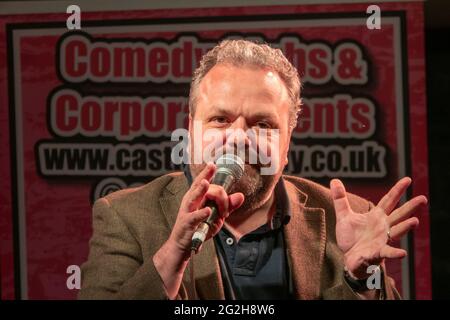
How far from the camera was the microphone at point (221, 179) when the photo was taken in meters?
2.06

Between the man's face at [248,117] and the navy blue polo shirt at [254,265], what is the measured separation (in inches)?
5.0

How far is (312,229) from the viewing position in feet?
8.62

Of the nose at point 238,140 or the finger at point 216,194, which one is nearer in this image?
the finger at point 216,194

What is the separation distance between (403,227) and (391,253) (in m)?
0.10

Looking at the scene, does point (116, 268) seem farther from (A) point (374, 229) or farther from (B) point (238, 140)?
(A) point (374, 229)

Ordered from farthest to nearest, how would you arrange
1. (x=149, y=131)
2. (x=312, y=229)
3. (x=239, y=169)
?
1. (x=149, y=131)
2. (x=312, y=229)
3. (x=239, y=169)

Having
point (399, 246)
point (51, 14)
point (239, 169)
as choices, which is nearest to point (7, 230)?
point (51, 14)

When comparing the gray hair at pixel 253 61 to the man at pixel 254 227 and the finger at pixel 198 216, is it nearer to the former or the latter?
the man at pixel 254 227

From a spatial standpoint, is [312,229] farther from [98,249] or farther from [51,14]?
[51,14]

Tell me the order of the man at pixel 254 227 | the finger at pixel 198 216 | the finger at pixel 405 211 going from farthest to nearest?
the man at pixel 254 227 < the finger at pixel 405 211 < the finger at pixel 198 216

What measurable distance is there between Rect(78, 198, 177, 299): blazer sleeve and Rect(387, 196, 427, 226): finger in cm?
83

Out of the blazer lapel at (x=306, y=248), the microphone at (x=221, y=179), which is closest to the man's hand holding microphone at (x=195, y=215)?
the microphone at (x=221, y=179)

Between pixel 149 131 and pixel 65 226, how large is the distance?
515 millimetres

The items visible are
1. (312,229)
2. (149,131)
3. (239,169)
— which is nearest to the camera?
(239,169)
